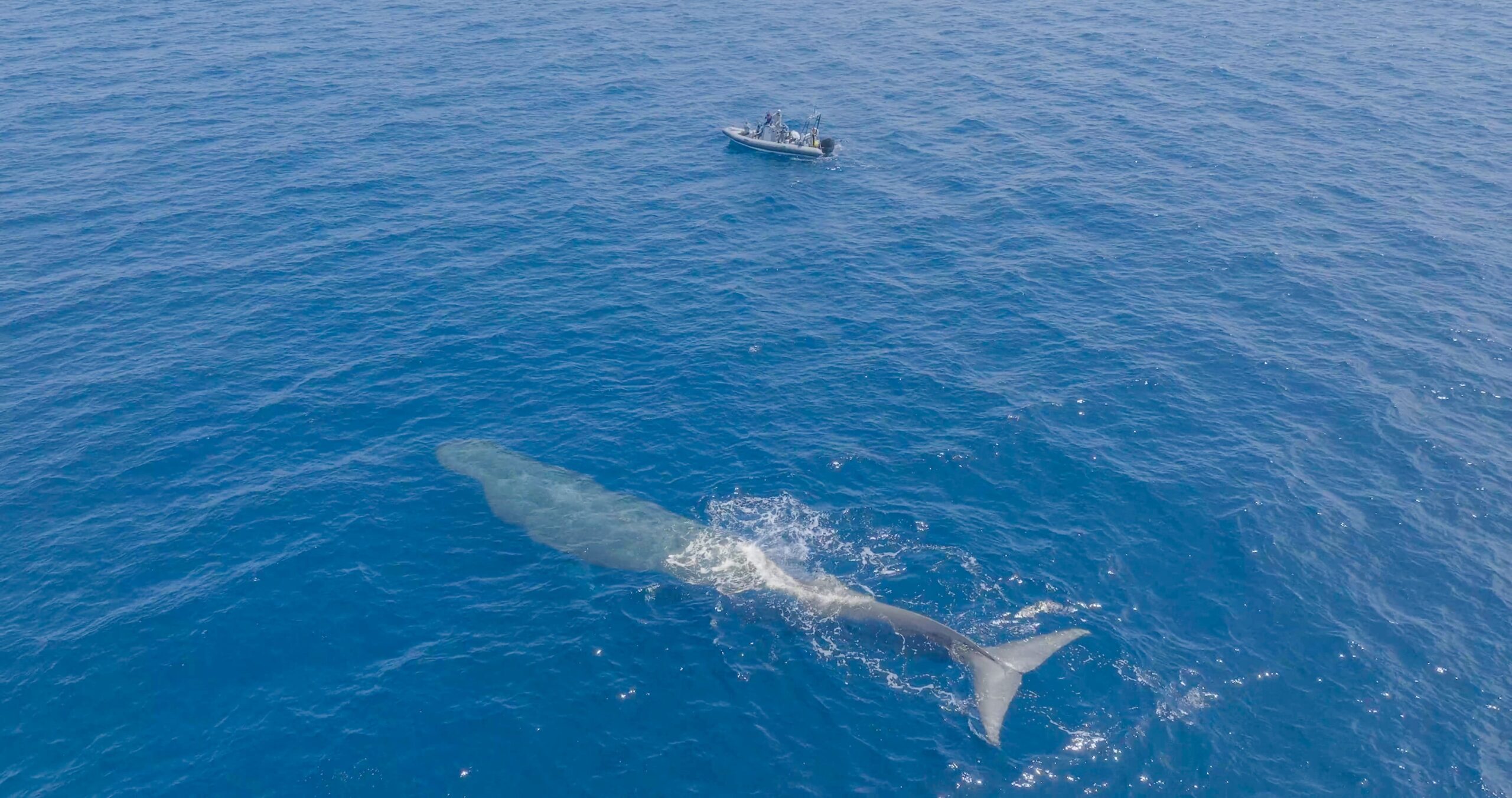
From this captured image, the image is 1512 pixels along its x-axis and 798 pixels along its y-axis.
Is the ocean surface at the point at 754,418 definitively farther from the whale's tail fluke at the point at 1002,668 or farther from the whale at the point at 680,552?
the whale at the point at 680,552

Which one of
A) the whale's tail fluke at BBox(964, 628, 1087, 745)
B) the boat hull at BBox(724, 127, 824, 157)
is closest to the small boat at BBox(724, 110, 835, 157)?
the boat hull at BBox(724, 127, 824, 157)

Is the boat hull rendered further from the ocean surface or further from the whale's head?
the whale's head

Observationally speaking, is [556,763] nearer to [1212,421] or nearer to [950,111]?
[1212,421]

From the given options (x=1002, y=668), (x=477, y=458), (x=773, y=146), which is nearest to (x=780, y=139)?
(x=773, y=146)

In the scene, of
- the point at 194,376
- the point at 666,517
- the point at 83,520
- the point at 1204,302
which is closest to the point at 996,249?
the point at 1204,302

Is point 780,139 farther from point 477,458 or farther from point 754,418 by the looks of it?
point 477,458
